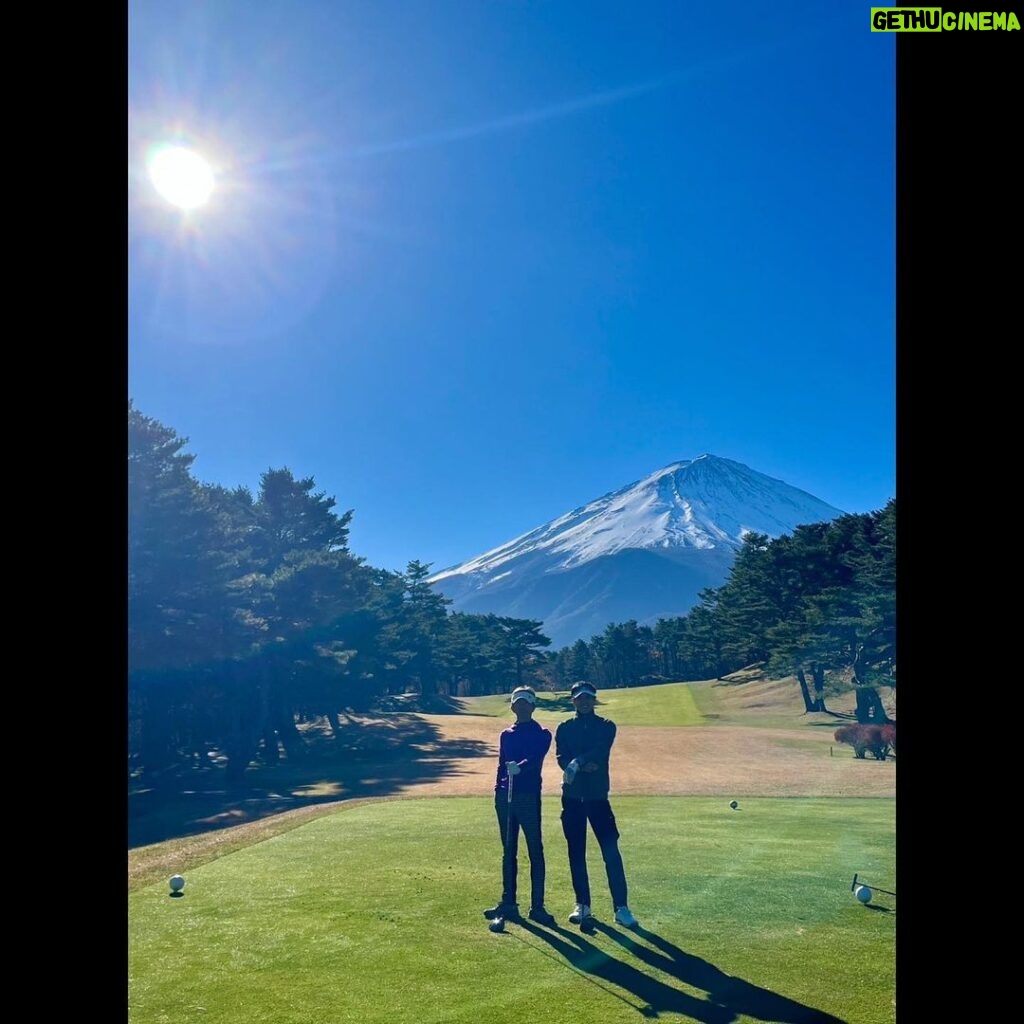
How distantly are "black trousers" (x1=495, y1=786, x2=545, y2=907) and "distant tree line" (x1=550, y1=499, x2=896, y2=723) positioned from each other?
62.0 ft

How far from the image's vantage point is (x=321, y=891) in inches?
259

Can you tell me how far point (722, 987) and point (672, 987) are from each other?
0.25 m

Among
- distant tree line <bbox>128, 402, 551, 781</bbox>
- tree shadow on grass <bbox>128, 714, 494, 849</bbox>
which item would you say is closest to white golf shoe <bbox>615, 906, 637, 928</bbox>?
tree shadow on grass <bbox>128, 714, 494, 849</bbox>

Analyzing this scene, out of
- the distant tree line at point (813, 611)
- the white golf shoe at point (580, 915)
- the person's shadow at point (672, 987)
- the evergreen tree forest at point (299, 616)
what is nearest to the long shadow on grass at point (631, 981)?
the person's shadow at point (672, 987)

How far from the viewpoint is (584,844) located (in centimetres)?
561

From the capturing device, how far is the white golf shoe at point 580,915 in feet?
17.6

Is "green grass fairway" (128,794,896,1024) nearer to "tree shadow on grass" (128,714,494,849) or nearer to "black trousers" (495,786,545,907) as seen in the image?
"black trousers" (495,786,545,907)

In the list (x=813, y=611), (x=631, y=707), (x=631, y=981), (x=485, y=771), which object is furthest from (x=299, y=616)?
(x=631, y=981)

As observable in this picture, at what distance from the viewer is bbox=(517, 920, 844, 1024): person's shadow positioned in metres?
3.81

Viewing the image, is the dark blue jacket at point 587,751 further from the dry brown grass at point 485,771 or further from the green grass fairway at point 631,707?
the green grass fairway at point 631,707

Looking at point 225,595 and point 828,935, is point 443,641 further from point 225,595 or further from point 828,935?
point 828,935

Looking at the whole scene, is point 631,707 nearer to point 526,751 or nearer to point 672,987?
point 526,751
